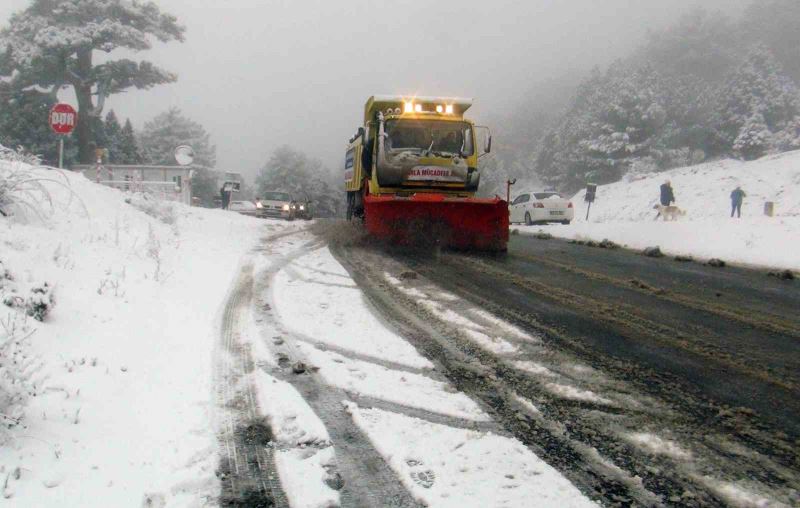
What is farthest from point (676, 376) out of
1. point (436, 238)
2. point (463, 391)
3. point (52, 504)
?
point (436, 238)

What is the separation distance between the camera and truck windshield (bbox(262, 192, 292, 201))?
25.7m

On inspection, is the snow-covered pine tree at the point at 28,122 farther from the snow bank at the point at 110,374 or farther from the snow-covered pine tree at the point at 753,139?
the snow-covered pine tree at the point at 753,139

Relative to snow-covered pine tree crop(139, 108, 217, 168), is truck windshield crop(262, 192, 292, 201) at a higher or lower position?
lower

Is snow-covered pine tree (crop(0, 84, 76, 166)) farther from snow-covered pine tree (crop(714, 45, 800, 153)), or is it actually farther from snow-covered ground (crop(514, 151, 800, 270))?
snow-covered pine tree (crop(714, 45, 800, 153))

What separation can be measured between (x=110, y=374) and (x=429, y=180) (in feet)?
29.5

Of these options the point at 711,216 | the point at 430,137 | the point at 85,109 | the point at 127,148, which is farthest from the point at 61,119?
the point at 127,148

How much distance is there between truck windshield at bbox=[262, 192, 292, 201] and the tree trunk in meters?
12.5

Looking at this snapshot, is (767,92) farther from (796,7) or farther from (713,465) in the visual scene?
(713,465)

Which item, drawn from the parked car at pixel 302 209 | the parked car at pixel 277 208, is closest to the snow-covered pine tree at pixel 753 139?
the parked car at pixel 302 209

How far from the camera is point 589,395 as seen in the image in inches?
133

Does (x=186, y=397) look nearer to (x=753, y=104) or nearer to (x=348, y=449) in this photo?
(x=348, y=449)

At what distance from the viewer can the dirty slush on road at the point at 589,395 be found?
2.42 meters

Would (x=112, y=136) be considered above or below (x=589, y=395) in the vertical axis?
above

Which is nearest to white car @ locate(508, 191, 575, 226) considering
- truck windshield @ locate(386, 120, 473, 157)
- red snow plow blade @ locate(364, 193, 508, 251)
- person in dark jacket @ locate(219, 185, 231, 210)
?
truck windshield @ locate(386, 120, 473, 157)
